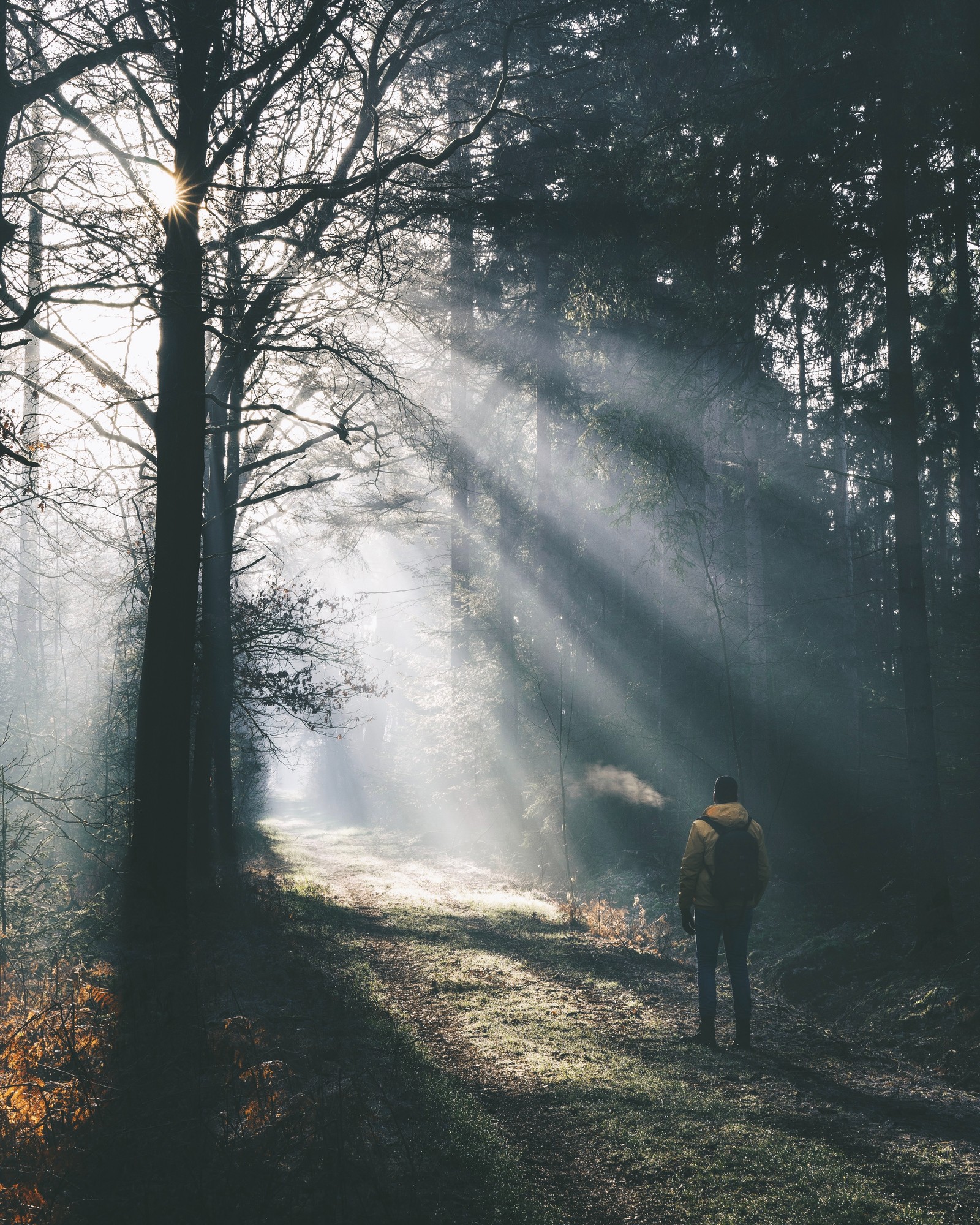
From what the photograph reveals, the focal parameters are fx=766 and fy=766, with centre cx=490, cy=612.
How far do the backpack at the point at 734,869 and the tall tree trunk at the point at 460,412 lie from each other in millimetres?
7865

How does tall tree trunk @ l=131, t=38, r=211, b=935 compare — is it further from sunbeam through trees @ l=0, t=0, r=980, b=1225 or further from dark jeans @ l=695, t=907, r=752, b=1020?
dark jeans @ l=695, t=907, r=752, b=1020

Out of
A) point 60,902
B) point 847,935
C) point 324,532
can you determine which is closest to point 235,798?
point 324,532

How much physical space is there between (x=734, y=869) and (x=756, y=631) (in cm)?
1031

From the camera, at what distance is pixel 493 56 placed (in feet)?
50.6

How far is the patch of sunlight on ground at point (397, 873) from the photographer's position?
522 inches

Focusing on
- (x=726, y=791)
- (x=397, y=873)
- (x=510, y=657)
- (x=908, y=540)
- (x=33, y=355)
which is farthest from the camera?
→ (x=510, y=657)

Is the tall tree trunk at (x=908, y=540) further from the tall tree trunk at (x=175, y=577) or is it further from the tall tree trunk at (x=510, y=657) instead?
the tall tree trunk at (x=510, y=657)

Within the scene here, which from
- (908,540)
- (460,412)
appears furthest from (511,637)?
(908,540)

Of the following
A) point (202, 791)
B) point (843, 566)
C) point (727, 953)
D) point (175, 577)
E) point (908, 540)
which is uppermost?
point (843, 566)

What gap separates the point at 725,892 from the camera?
616cm

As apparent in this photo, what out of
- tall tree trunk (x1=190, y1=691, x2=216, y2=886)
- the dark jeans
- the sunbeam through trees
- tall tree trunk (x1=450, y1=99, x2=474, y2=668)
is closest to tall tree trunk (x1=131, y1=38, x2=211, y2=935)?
the sunbeam through trees

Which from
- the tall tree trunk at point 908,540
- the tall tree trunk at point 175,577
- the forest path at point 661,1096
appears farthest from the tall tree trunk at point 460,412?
the forest path at point 661,1096

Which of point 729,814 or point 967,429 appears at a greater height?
point 967,429

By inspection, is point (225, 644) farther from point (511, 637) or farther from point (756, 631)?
point (756, 631)
